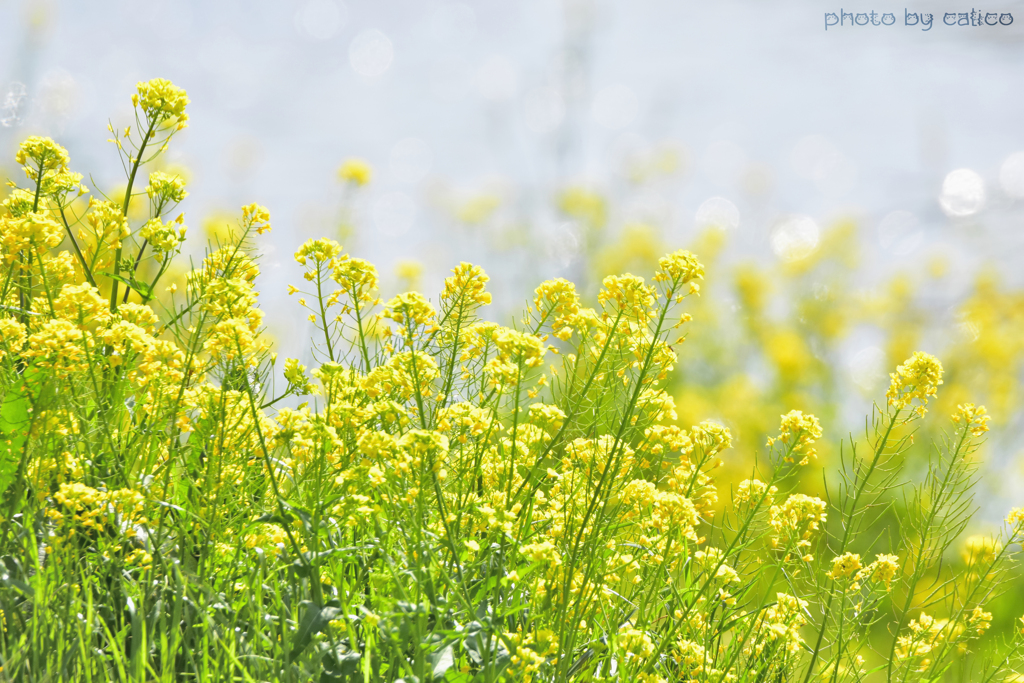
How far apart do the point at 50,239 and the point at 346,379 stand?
2.42 ft

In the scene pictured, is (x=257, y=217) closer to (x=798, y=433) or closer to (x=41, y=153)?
(x=41, y=153)

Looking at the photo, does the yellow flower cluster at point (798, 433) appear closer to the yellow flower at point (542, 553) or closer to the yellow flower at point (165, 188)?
the yellow flower at point (542, 553)

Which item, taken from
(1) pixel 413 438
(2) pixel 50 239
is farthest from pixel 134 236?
(1) pixel 413 438

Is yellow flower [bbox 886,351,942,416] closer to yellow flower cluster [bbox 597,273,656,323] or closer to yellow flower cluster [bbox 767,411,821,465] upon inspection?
yellow flower cluster [bbox 767,411,821,465]

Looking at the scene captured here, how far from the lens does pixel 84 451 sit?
1.71m

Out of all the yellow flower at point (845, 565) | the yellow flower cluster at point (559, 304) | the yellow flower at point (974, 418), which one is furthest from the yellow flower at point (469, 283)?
the yellow flower at point (974, 418)

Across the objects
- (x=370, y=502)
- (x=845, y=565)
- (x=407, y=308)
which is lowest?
(x=845, y=565)

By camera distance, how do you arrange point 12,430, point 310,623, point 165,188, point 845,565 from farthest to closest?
point 165,188
point 12,430
point 845,565
point 310,623

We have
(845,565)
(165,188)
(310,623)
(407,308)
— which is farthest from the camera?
(165,188)

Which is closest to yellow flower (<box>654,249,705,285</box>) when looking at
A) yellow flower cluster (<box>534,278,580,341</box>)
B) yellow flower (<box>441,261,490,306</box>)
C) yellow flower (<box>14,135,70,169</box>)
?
yellow flower cluster (<box>534,278,580,341</box>)

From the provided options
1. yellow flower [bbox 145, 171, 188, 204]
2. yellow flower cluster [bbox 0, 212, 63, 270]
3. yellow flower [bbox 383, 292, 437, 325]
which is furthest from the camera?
yellow flower [bbox 145, 171, 188, 204]

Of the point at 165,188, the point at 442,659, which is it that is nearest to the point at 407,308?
the point at 442,659

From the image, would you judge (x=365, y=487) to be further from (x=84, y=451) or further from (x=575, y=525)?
(x=84, y=451)

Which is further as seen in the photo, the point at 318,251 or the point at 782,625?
A: the point at 318,251
